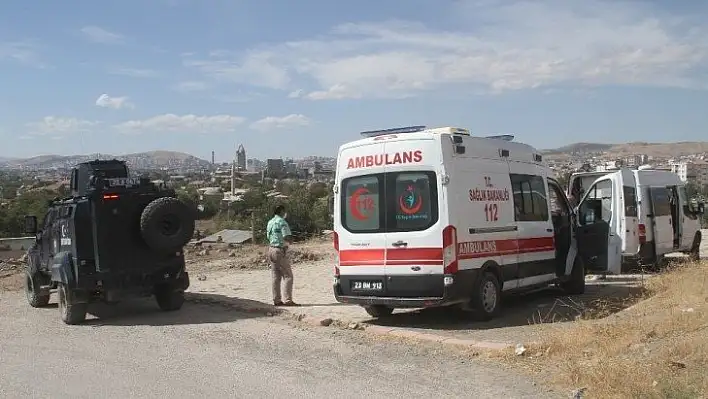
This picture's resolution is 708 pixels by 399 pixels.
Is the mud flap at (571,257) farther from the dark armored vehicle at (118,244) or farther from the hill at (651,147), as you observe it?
the hill at (651,147)

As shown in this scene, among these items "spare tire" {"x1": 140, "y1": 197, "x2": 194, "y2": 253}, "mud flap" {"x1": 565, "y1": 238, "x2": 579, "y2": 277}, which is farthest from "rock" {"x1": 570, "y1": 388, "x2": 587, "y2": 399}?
"spare tire" {"x1": 140, "y1": 197, "x2": 194, "y2": 253}

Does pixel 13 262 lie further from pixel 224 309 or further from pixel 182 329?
pixel 182 329

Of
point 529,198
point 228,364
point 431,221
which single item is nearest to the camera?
point 228,364

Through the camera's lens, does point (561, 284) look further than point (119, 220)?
Yes

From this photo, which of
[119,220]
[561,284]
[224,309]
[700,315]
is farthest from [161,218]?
[700,315]

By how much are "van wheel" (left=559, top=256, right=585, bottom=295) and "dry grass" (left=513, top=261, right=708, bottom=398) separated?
2.37 meters

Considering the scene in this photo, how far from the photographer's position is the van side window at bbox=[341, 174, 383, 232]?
10250 millimetres

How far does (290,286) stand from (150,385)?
17.8ft

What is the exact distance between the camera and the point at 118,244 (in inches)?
448

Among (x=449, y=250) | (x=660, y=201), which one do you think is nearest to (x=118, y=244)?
(x=449, y=250)

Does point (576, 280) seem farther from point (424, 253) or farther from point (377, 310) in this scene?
point (424, 253)

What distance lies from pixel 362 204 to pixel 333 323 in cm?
179

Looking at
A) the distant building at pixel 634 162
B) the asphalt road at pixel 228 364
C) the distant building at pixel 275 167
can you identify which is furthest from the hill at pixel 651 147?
the asphalt road at pixel 228 364

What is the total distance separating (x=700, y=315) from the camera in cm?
826
